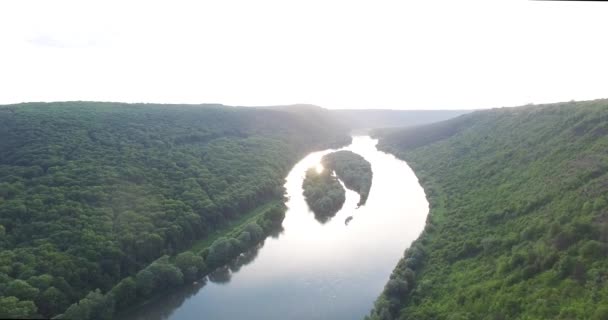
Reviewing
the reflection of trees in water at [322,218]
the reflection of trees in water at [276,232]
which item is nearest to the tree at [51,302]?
the reflection of trees in water at [276,232]

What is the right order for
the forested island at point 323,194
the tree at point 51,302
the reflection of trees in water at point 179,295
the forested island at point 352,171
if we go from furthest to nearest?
the forested island at point 352,171, the forested island at point 323,194, the reflection of trees in water at point 179,295, the tree at point 51,302

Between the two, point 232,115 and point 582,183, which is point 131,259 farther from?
point 232,115

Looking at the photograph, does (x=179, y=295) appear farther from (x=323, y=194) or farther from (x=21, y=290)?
(x=323, y=194)

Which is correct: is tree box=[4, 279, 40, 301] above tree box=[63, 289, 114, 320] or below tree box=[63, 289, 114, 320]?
above

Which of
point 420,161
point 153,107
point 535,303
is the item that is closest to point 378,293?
point 535,303

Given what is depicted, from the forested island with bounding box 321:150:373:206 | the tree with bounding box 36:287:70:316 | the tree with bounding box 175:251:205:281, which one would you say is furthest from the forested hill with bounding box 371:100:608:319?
the tree with bounding box 36:287:70:316

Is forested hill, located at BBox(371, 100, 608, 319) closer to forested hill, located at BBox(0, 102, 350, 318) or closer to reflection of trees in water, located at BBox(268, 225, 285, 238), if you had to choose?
reflection of trees in water, located at BBox(268, 225, 285, 238)

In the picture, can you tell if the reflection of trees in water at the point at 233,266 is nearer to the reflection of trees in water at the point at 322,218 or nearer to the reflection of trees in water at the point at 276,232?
the reflection of trees in water at the point at 276,232
